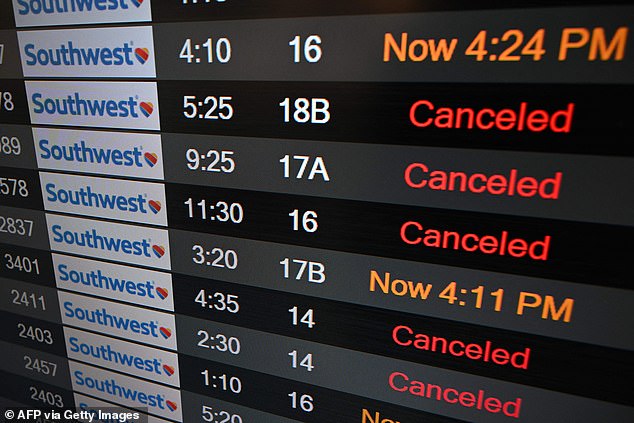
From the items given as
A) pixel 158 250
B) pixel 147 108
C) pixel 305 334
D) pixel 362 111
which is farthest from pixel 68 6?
pixel 305 334

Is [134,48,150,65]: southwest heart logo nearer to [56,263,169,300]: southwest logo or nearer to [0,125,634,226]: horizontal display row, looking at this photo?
[0,125,634,226]: horizontal display row

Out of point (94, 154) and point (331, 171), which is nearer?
point (331, 171)

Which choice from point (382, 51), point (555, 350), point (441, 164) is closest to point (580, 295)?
point (555, 350)

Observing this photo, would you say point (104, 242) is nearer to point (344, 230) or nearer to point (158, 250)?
point (158, 250)

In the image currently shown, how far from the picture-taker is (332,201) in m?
0.73

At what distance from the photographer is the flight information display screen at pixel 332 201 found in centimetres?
59

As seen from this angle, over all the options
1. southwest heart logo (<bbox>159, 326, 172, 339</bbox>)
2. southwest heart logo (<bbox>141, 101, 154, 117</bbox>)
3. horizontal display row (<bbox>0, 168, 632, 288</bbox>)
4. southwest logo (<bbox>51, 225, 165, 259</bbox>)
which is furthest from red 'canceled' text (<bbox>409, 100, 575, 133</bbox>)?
southwest heart logo (<bbox>159, 326, 172, 339</bbox>)

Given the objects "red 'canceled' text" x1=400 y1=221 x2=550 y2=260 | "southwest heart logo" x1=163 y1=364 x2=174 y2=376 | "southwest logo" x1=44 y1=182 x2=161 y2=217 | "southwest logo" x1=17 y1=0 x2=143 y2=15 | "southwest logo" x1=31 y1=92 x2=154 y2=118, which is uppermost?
"southwest logo" x1=17 y1=0 x2=143 y2=15

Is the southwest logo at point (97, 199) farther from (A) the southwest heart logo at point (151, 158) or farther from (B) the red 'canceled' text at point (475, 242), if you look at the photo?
(B) the red 'canceled' text at point (475, 242)

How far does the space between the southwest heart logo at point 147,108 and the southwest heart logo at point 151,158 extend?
0.08 m

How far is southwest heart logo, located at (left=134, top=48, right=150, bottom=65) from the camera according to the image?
0.77 metres

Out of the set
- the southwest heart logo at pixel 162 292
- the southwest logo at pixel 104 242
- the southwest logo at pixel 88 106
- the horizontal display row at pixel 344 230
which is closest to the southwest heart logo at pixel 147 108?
the southwest logo at pixel 88 106

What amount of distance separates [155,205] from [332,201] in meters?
0.38

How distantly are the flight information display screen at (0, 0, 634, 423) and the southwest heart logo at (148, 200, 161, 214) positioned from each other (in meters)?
0.01
